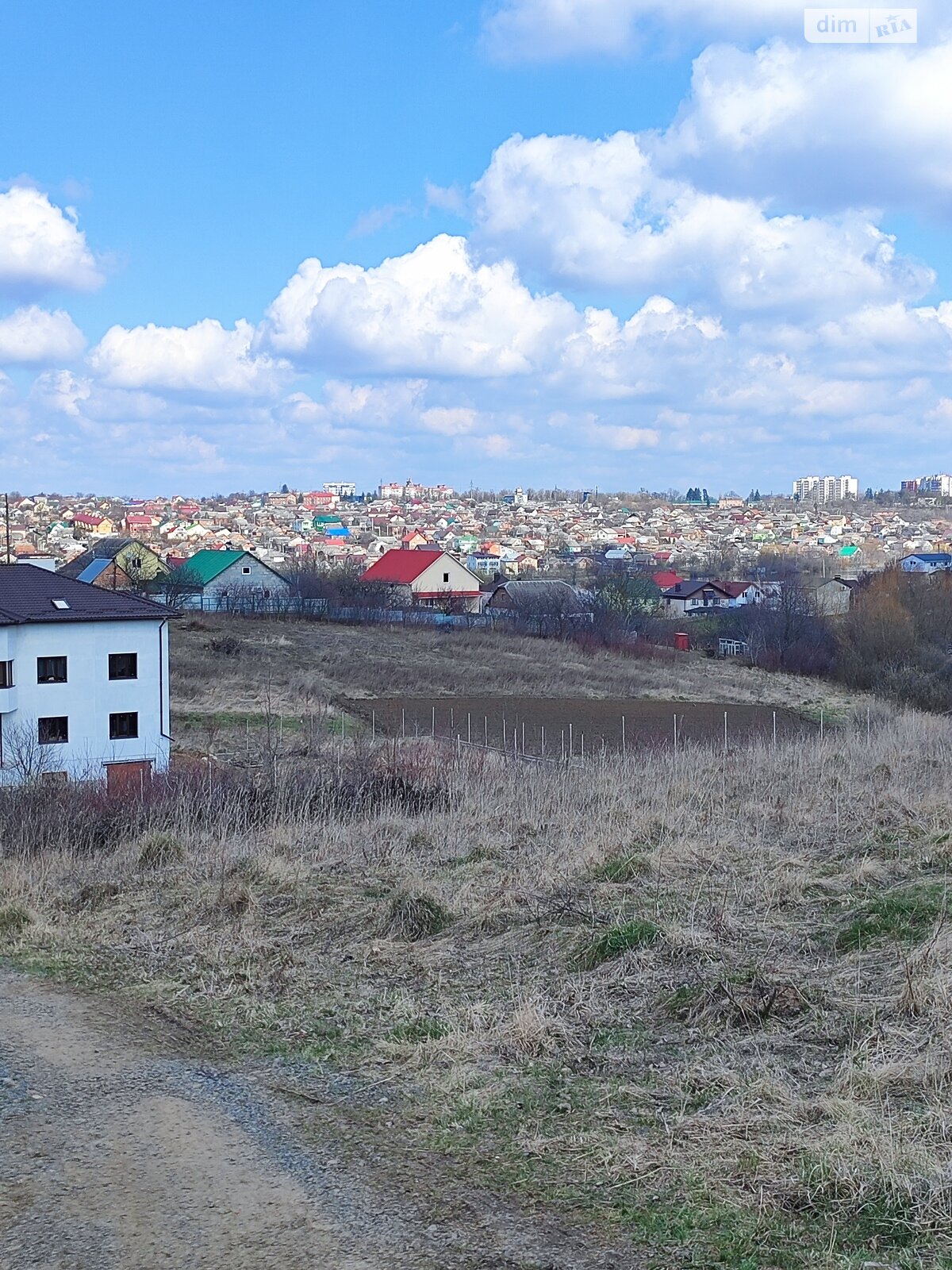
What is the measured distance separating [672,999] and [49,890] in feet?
18.4

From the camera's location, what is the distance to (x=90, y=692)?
26.2 metres

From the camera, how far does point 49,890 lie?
979 cm

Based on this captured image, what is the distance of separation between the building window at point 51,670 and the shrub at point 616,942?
20717 mm

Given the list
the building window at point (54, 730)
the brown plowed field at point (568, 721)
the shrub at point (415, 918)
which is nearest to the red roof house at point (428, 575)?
the brown plowed field at point (568, 721)

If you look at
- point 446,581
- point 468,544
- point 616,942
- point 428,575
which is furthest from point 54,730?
point 468,544

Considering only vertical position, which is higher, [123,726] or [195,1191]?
[195,1191]

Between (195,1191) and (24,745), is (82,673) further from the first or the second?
(195,1191)

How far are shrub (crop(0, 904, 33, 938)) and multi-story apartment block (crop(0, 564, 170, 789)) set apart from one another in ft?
52.3

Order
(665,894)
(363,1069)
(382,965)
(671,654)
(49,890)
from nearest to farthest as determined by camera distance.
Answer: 1. (363,1069)
2. (382,965)
3. (665,894)
4. (49,890)
5. (671,654)

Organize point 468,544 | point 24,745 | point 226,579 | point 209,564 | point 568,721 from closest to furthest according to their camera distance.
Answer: point 24,745
point 568,721
point 226,579
point 209,564
point 468,544

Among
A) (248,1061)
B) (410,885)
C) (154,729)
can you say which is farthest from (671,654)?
(248,1061)

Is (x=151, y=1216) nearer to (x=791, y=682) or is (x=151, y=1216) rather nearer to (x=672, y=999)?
(x=672, y=999)

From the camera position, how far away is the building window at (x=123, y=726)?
26500 millimetres

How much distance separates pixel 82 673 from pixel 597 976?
21271 millimetres
